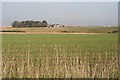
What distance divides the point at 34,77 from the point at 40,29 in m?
61.1

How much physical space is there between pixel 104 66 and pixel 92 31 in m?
68.5

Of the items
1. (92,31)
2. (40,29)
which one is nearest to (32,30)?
(40,29)

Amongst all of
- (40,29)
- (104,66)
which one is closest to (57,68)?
(104,66)

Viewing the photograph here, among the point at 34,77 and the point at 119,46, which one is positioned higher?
the point at 119,46

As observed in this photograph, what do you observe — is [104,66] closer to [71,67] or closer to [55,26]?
[71,67]

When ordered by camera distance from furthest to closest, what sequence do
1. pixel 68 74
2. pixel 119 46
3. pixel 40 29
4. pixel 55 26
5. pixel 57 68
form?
pixel 55 26
pixel 40 29
pixel 119 46
pixel 57 68
pixel 68 74

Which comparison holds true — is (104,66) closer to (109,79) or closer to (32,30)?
(109,79)

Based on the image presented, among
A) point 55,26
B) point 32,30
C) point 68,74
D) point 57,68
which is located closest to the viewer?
point 68,74

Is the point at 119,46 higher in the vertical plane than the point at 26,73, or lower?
higher

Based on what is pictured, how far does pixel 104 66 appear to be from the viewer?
661 cm

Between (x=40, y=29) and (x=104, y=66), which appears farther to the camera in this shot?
(x=40, y=29)

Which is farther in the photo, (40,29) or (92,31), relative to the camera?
(92,31)

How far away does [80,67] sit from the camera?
6145 mm

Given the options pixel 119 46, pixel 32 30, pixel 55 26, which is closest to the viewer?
pixel 119 46
